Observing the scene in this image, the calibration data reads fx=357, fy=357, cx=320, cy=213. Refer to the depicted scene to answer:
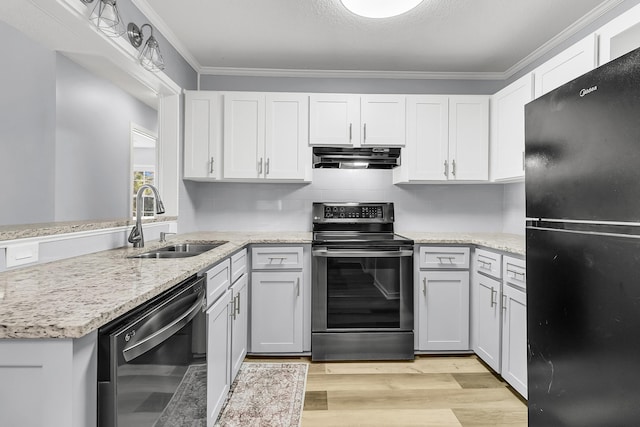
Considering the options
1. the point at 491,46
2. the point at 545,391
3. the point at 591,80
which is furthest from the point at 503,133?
the point at 545,391

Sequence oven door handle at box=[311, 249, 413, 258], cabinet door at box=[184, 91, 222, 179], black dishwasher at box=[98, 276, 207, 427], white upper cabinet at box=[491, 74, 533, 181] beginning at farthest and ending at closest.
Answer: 1. cabinet door at box=[184, 91, 222, 179]
2. oven door handle at box=[311, 249, 413, 258]
3. white upper cabinet at box=[491, 74, 533, 181]
4. black dishwasher at box=[98, 276, 207, 427]

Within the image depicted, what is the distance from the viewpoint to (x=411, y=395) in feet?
7.29

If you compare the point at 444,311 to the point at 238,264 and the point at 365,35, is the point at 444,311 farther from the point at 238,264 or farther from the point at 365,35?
the point at 365,35

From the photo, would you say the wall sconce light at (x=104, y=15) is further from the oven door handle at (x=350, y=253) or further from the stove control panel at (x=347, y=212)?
the stove control panel at (x=347, y=212)

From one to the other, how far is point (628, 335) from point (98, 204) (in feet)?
14.4

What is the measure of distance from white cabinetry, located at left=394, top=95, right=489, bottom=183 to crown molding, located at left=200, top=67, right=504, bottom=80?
0.44 m

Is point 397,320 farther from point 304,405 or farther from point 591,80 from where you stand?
point 591,80

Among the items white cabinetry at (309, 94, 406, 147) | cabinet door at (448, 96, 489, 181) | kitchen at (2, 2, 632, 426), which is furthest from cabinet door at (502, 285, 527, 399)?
white cabinetry at (309, 94, 406, 147)

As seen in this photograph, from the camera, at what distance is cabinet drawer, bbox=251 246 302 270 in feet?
8.93

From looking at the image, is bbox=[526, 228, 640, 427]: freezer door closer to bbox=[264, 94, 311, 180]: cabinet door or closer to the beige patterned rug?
the beige patterned rug

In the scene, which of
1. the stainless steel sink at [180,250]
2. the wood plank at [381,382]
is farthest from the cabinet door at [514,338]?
the stainless steel sink at [180,250]

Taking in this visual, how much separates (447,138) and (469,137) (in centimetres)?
19

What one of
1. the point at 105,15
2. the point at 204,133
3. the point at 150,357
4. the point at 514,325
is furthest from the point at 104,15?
the point at 514,325

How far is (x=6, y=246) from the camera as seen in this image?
1.33 metres
